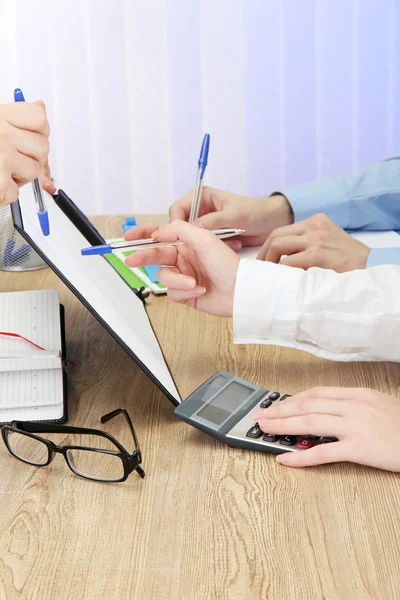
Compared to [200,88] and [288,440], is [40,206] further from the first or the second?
[200,88]

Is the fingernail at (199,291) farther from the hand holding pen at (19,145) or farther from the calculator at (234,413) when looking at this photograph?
the hand holding pen at (19,145)

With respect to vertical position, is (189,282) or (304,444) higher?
(189,282)

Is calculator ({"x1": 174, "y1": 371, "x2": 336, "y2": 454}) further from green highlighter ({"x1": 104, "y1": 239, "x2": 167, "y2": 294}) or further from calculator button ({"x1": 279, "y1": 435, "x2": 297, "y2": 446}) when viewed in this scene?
green highlighter ({"x1": 104, "y1": 239, "x2": 167, "y2": 294})

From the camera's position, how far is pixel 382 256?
1.24 m

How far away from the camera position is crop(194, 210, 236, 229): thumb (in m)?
1.37

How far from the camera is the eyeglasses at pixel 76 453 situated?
767mm

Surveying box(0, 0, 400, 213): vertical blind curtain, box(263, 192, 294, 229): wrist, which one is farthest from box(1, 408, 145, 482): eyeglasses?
box(0, 0, 400, 213): vertical blind curtain

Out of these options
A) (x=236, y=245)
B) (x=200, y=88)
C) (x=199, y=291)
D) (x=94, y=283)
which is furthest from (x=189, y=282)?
(x=200, y=88)

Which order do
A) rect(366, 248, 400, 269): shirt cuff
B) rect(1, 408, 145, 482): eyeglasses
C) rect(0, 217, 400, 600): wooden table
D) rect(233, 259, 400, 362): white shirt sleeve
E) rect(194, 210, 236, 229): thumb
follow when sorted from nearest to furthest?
1. rect(0, 217, 400, 600): wooden table
2. rect(1, 408, 145, 482): eyeglasses
3. rect(233, 259, 400, 362): white shirt sleeve
4. rect(366, 248, 400, 269): shirt cuff
5. rect(194, 210, 236, 229): thumb

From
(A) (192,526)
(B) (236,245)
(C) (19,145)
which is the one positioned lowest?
(A) (192,526)

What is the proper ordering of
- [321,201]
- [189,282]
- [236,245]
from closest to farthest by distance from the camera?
[189,282], [236,245], [321,201]

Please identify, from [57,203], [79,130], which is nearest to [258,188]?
[79,130]

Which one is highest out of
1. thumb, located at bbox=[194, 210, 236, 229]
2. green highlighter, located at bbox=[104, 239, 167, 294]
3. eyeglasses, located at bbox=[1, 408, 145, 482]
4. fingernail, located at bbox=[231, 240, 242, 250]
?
thumb, located at bbox=[194, 210, 236, 229]

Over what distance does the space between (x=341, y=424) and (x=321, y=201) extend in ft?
2.57
